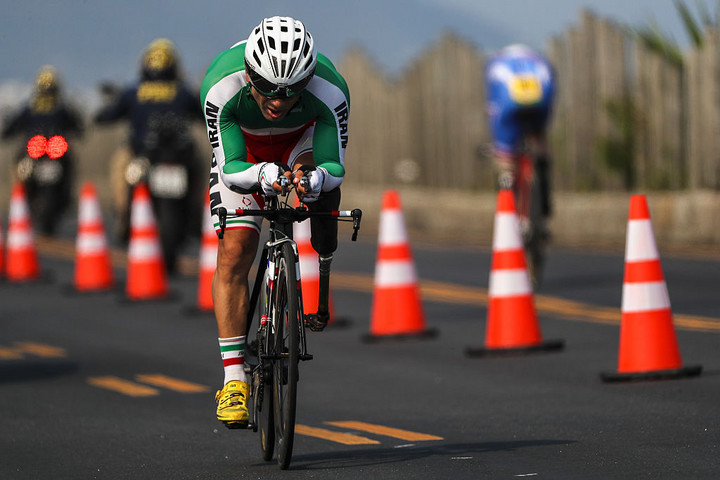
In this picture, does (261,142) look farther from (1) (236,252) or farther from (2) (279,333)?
(2) (279,333)

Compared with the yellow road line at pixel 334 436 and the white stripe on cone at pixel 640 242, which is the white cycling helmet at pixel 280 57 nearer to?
the yellow road line at pixel 334 436

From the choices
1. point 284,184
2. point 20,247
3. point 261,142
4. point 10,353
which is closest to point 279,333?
point 284,184

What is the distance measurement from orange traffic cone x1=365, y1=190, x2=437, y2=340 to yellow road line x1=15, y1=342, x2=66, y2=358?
243cm

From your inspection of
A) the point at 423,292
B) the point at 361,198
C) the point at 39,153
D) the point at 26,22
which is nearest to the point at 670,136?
the point at 423,292

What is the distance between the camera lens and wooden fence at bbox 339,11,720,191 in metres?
20.3

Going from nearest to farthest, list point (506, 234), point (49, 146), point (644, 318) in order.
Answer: point (49, 146)
point (644, 318)
point (506, 234)

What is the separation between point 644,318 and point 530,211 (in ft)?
19.2

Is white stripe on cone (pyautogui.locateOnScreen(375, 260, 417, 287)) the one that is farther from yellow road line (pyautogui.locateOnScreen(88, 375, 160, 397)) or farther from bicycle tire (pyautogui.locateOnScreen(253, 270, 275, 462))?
bicycle tire (pyautogui.locateOnScreen(253, 270, 275, 462))

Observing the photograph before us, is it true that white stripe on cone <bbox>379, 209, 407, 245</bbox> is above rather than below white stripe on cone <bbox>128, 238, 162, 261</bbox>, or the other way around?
above

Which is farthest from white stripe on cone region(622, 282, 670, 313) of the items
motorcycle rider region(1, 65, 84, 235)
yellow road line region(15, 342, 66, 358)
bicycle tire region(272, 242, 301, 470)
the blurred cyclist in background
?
motorcycle rider region(1, 65, 84, 235)

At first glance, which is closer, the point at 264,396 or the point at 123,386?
the point at 264,396

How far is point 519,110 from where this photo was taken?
16938mm

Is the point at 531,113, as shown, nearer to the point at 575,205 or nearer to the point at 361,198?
the point at 575,205

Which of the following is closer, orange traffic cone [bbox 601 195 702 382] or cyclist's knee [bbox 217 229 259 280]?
cyclist's knee [bbox 217 229 259 280]
